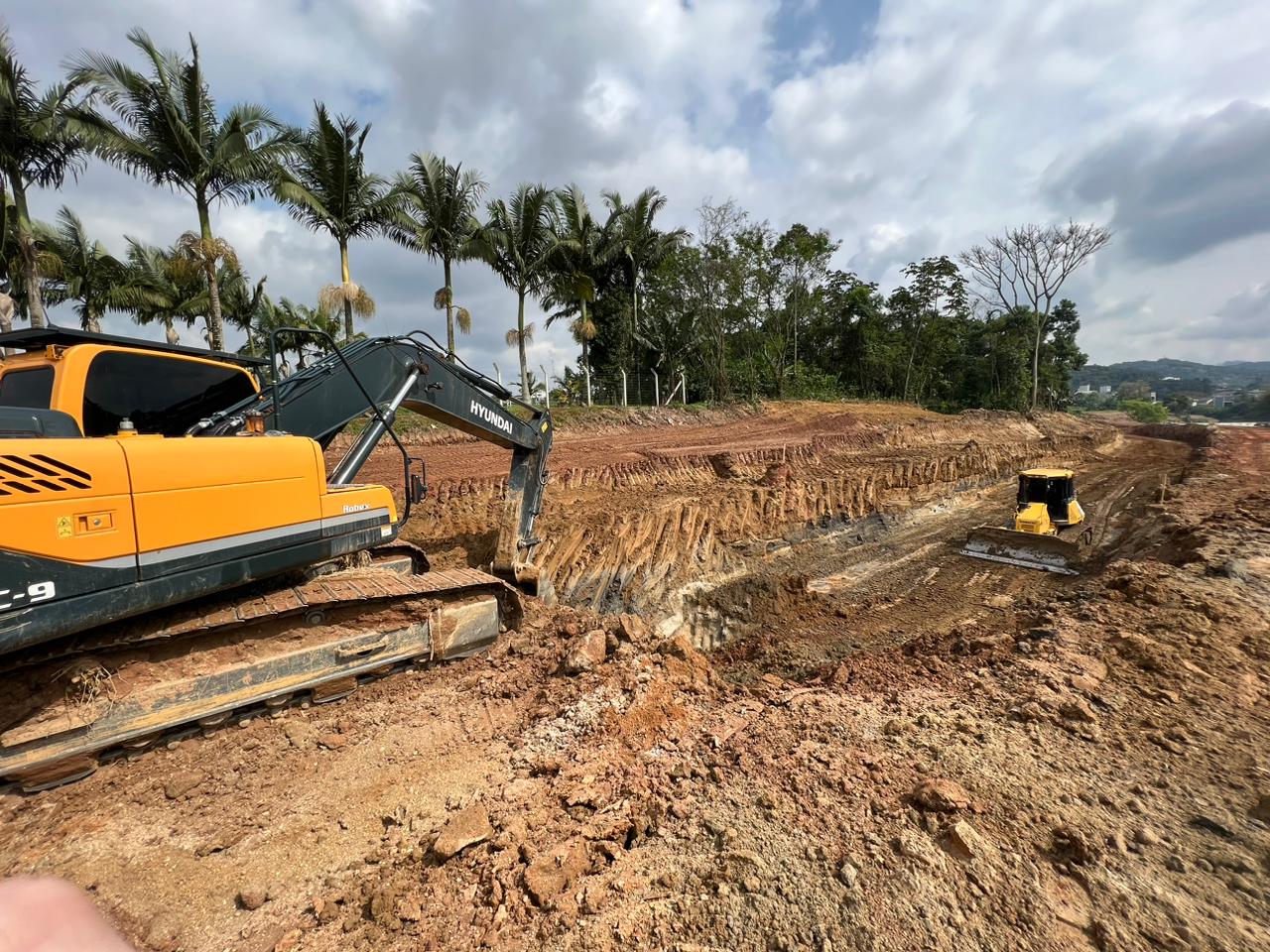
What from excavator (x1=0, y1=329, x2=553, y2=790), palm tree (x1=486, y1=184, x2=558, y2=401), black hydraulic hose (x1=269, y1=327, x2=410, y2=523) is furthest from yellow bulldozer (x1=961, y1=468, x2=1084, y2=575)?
palm tree (x1=486, y1=184, x2=558, y2=401)

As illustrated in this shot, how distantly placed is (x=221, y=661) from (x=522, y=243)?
19473 mm

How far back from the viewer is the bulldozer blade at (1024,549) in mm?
8117

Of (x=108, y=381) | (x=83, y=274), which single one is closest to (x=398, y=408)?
(x=108, y=381)

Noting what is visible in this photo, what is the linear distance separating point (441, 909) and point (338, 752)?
1578 millimetres

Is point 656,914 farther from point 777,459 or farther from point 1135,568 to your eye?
point 777,459

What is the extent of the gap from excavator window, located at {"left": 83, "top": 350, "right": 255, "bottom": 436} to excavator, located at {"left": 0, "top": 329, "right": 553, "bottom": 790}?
0.01m

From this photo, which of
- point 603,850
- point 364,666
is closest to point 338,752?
point 364,666

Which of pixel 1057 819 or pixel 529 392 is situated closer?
pixel 1057 819

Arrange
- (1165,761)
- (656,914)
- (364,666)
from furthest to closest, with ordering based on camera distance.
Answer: (364,666) → (1165,761) → (656,914)

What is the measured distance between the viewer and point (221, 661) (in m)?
3.43

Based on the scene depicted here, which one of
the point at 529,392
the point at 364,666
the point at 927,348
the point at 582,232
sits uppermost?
the point at 582,232

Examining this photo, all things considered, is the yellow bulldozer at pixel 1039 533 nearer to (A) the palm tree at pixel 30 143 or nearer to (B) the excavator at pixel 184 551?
(B) the excavator at pixel 184 551

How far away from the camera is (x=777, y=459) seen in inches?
560

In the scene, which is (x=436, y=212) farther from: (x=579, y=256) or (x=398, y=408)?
(x=398, y=408)
